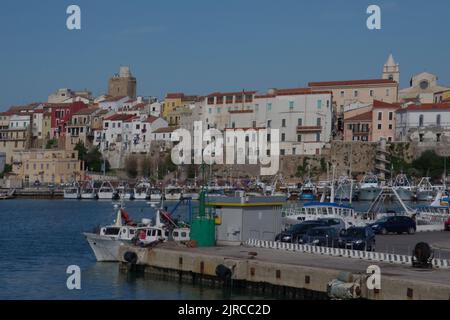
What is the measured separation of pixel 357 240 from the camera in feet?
104

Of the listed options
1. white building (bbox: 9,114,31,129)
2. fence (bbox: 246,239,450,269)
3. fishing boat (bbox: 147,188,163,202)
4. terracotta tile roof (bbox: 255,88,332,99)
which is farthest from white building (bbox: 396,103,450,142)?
fence (bbox: 246,239,450,269)

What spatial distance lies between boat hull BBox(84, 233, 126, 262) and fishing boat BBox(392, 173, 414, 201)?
5198 cm

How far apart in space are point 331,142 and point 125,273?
6993cm

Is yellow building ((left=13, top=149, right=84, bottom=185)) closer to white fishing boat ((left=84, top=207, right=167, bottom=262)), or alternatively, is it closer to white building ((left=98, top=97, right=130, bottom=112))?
white building ((left=98, top=97, right=130, bottom=112))

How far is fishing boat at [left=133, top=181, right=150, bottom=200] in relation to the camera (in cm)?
9581

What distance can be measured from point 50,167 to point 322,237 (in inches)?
3277

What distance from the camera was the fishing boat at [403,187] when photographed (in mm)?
88250

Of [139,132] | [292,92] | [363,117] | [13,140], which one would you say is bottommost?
[13,140]

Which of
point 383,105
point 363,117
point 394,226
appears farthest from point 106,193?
point 394,226

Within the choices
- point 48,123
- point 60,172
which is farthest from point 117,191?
point 48,123

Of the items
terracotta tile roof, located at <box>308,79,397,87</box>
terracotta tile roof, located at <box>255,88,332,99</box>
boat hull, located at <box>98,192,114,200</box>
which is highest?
terracotta tile roof, located at <box>308,79,397,87</box>

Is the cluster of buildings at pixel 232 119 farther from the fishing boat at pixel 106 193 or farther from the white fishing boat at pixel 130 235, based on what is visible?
the white fishing boat at pixel 130 235

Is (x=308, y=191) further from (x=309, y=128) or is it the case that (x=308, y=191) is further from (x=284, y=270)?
(x=284, y=270)

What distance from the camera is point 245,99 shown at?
110438mm
